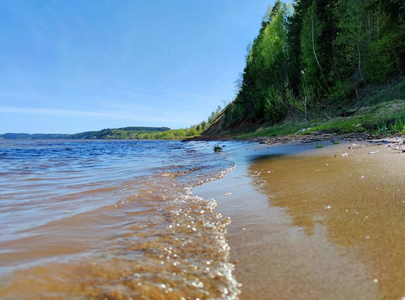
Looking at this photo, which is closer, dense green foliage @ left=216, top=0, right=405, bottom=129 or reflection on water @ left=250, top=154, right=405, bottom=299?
reflection on water @ left=250, top=154, right=405, bottom=299

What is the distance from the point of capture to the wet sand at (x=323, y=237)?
975 millimetres

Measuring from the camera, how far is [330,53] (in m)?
19.2

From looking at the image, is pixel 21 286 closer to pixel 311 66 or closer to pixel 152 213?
pixel 152 213

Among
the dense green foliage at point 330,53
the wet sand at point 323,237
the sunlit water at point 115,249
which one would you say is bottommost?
the sunlit water at point 115,249

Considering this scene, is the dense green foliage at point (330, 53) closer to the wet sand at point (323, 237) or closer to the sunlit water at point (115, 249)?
the wet sand at point (323, 237)

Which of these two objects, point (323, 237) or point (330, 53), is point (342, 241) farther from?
point (330, 53)

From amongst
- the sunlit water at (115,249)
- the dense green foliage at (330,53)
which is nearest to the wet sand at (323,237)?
the sunlit water at (115,249)

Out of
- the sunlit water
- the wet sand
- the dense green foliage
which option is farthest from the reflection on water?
the dense green foliage

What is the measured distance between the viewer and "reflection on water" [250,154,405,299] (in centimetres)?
96

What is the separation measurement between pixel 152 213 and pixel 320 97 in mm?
19824

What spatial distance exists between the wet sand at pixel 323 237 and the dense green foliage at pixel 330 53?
1399cm

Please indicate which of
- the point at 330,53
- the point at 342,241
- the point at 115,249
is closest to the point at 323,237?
the point at 342,241

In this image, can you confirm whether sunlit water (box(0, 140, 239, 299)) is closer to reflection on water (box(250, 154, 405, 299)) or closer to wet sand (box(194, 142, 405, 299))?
wet sand (box(194, 142, 405, 299))

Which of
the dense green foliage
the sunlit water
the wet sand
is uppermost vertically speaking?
the dense green foliage
